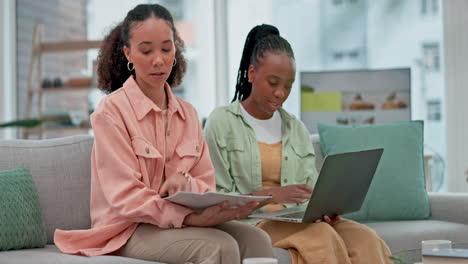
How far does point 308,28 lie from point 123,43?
10.9ft

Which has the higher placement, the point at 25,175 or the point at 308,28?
the point at 308,28

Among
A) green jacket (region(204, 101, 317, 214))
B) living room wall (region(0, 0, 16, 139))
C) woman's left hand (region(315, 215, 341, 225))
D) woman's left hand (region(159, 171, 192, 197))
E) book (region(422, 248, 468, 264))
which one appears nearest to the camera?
book (region(422, 248, 468, 264))

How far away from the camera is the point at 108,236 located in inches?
87.2

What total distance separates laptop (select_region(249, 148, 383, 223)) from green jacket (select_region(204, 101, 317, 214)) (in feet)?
0.65

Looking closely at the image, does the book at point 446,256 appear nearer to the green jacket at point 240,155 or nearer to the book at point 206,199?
the book at point 206,199

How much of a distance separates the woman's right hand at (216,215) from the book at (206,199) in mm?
16

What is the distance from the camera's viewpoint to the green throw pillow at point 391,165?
10.2 ft

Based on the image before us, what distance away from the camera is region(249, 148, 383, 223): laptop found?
2.28 meters

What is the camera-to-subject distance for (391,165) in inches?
125

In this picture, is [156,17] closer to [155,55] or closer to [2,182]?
[155,55]

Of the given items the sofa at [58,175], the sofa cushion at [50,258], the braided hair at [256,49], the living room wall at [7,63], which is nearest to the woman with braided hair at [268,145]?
the braided hair at [256,49]

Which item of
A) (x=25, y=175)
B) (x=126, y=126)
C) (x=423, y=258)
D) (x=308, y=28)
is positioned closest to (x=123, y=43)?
(x=126, y=126)

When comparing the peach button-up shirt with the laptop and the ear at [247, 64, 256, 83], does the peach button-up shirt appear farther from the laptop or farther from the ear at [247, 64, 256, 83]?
the ear at [247, 64, 256, 83]

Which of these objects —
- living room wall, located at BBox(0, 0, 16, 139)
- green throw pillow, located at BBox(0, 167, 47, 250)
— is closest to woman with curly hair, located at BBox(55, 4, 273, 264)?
green throw pillow, located at BBox(0, 167, 47, 250)
